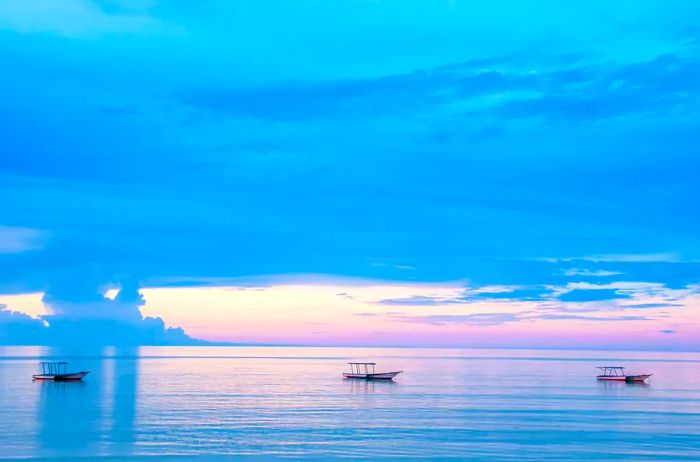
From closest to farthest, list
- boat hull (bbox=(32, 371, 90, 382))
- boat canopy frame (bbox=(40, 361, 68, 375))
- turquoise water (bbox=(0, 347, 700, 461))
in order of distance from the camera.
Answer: turquoise water (bbox=(0, 347, 700, 461)) → boat hull (bbox=(32, 371, 90, 382)) → boat canopy frame (bbox=(40, 361, 68, 375))

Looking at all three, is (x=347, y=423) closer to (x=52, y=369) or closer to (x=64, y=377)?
(x=64, y=377)

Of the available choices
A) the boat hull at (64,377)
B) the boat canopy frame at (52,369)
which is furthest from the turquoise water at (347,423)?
the boat canopy frame at (52,369)

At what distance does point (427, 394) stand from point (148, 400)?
32.8 metres

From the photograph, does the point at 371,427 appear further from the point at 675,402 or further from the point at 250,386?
the point at 250,386

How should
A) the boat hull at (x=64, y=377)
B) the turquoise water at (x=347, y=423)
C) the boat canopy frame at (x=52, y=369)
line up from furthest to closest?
the boat canopy frame at (x=52, y=369) → the boat hull at (x=64, y=377) → the turquoise water at (x=347, y=423)

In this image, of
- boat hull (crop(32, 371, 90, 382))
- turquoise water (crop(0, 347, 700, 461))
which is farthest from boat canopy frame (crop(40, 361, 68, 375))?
turquoise water (crop(0, 347, 700, 461))

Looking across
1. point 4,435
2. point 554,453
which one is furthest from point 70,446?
point 554,453

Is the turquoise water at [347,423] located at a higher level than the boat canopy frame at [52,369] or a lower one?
lower

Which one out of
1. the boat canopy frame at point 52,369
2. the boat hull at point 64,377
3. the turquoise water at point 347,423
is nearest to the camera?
the turquoise water at point 347,423

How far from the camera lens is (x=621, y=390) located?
372 feet

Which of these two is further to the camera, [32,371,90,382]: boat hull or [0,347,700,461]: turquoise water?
[32,371,90,382]: boat hull

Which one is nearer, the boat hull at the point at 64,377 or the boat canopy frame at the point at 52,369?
the boat hull at the point at 64,377

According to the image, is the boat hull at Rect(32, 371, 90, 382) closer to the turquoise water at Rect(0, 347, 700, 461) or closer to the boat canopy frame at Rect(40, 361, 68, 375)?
the boat canopy frame at Rect(40, 361, 68, 375)

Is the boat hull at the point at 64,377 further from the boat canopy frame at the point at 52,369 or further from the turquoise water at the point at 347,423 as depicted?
the turquoise water at the point at 347,423
